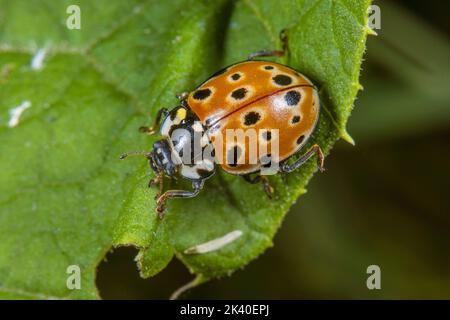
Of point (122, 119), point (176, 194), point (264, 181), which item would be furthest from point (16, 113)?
point (264, 181)

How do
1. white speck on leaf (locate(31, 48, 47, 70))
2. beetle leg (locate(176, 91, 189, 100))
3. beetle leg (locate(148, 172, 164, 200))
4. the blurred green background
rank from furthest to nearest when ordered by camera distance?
the blurred green background < white speck on leaf (locate(31, 48, 47, 70)) < beetle leg (locate(176, 91, 189, 100)) < beetle leg (locate(148, 172, 164, 200))

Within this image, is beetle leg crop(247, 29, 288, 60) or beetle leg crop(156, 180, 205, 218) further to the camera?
beetle leg crop(247, 29, 288, 60)

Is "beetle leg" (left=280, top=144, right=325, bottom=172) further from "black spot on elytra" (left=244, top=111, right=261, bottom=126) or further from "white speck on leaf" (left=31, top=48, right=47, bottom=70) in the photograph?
"white speck on leaf" (left=31, top=48, right=47, bottom=70)

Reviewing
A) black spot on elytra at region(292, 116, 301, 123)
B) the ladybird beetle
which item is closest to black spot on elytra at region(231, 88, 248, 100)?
the ladybird beetle

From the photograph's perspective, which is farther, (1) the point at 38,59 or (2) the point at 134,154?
(1) the point at 38,59

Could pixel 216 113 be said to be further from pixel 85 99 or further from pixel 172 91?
pixel 85 99

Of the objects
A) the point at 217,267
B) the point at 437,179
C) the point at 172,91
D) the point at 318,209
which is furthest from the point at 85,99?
the point at 437,179

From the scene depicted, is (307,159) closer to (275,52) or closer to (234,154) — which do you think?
(234,154)

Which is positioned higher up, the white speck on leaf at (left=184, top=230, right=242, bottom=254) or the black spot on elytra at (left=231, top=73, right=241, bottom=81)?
the black spot on elytra at (left=231, top=73, right=241, bottom=81)
